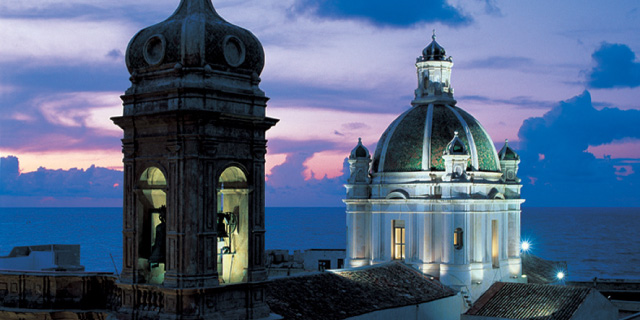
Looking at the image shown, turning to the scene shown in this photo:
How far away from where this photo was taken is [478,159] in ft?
114

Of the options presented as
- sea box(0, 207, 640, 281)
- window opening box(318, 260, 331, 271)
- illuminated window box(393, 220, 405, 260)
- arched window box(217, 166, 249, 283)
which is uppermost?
arched window box(217, 166, 249, 283)

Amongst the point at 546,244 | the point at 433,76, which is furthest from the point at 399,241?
the point at 546,244

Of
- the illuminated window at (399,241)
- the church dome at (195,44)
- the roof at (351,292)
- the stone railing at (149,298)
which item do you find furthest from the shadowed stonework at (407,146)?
the stone railing at (149,298)

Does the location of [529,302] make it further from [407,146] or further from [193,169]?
→ [193,169]

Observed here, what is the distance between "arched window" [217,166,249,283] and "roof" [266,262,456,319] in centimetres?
574

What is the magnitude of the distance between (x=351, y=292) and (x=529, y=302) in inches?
336

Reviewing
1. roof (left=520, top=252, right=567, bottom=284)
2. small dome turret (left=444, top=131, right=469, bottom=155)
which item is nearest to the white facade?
small dome turret (left=444, top=131, right=469, bottom=155)

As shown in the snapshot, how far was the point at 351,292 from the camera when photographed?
2592cm

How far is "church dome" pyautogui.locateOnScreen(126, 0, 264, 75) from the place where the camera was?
14219mm

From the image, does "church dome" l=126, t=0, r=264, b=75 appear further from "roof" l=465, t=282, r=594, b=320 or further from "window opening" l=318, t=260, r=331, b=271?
"window opening" l=318, t=260, r=331, b=271

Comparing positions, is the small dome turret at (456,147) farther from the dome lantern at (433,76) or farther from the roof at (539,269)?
the roof at (539,269)

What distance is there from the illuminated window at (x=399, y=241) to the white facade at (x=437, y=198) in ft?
0.14

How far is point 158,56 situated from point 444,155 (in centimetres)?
2070

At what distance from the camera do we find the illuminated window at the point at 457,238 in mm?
33478
